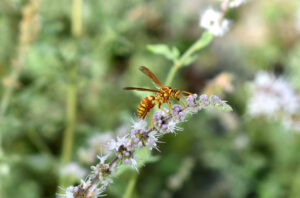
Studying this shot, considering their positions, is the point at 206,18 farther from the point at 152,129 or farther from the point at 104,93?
the point at 104,93

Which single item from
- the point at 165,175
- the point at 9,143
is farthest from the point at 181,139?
the point at 9,143

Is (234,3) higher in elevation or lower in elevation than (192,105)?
higher

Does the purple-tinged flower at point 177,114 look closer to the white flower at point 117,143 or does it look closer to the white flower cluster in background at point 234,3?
the white flower at point 117,143

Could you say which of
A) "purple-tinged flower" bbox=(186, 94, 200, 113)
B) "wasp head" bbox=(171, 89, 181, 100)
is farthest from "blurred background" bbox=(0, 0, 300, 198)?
"purple-tinged flower" bbox=(186, 94, 200, 113)

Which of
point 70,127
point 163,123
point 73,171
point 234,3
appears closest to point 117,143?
point 163,123

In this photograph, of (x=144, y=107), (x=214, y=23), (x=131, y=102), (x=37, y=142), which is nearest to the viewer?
(x=144, y=107)

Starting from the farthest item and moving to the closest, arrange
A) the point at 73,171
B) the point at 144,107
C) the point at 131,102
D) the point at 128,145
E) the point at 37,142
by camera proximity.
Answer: the point at 131,102, the point at 37,142, the point at 73,171, the point at 144,107, the point at 128,145

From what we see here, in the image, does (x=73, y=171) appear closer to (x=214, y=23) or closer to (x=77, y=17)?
(x=77, y=17)
